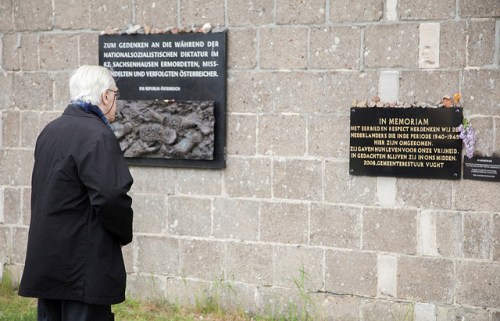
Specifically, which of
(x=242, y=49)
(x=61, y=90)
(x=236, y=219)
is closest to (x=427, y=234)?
(x=236, y=219)

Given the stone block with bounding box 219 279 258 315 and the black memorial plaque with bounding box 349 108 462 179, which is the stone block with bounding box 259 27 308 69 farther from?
the stone block with bounding box 219 279 258 315

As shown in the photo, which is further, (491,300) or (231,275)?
(231,275)

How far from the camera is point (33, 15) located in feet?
20.1

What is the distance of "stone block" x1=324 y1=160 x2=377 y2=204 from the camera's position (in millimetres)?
5113

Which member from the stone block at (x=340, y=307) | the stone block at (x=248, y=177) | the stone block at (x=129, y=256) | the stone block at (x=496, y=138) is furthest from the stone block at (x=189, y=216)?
the stone block at (x=496, y=138)

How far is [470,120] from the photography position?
4824 millimetres

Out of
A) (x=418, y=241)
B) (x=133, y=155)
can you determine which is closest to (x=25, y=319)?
(x=133, y=155)

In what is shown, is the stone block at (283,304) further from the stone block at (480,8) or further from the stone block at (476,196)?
the stone block at (480,8)

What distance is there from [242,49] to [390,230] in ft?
5.80

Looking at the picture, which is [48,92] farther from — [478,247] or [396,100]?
[478,247]

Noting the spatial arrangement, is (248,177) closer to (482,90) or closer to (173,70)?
(173,70)

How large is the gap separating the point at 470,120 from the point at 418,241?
36.2 inches

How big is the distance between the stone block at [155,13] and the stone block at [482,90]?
2317mm

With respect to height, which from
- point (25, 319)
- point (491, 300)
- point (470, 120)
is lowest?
point (25, 319)
